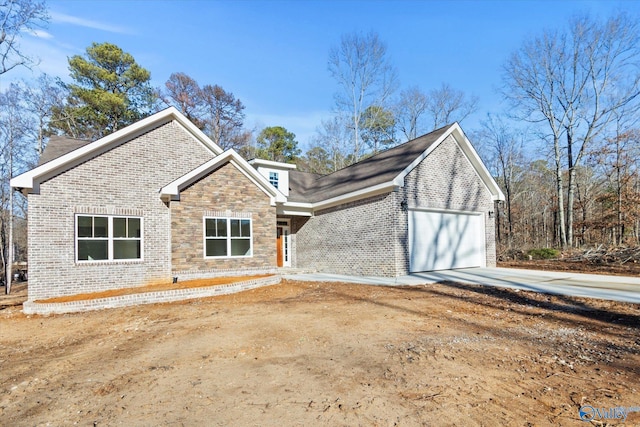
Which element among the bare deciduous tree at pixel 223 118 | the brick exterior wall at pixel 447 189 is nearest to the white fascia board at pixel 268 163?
the brick exterior wall at pixel 447 189

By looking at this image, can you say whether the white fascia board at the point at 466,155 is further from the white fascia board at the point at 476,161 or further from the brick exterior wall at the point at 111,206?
the brick exterior wall at the point at 111,206

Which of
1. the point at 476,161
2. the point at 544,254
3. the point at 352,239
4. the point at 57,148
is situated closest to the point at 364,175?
the point at 352,239

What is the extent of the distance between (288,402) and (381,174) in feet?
35.1

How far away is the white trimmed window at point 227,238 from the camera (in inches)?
473

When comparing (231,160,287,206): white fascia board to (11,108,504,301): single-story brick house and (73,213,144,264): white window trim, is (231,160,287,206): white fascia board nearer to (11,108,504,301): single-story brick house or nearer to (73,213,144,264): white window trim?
(11,108,504,301): single-story brick house

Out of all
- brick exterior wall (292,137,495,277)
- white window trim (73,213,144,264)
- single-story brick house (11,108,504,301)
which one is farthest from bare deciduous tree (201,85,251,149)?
white window trim (73,213,144,264)

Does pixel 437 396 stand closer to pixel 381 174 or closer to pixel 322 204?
pixel 381 174

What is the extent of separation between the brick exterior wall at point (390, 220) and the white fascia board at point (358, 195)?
0.68 feet

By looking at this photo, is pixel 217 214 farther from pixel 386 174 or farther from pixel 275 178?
pixel 386 174

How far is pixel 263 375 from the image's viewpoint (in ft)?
12.5

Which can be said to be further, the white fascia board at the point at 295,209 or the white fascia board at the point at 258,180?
the white fascia board at the point at 295,209

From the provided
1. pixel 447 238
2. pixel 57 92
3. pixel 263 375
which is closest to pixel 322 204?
pixel 447 238

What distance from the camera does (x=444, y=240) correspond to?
Answer: 43.1 feet

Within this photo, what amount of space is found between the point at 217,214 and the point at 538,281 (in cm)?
1094
